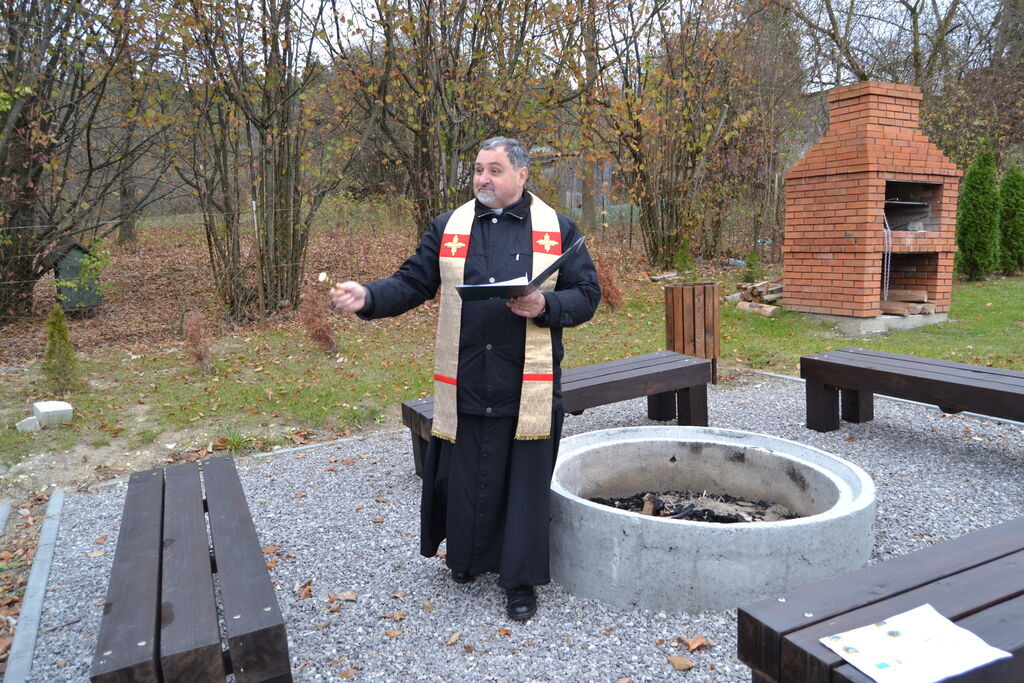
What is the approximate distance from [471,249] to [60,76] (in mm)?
9138

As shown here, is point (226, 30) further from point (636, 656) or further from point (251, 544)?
point (636, 656)

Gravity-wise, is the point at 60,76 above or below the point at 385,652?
above

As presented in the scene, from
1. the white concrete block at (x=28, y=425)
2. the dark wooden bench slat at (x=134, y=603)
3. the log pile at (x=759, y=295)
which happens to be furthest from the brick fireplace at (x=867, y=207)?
the white concrete block at (x=28, y=425)

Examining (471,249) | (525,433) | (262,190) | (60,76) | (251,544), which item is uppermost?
(60,76)

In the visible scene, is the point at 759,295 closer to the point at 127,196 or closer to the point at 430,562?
the point at 430,562

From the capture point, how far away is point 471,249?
9.54 feet

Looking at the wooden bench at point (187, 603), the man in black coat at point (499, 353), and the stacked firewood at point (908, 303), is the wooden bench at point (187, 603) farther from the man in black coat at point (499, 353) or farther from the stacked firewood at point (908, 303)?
the stacked firewood at point (908, 303)

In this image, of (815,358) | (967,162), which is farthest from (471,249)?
(967,162)

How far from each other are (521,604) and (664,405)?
321cm

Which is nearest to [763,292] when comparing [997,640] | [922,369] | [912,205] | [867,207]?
[912,205]

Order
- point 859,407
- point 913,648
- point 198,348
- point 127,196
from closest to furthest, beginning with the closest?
point 913,648 < point 859,407 < point 198,348 < point 127,196

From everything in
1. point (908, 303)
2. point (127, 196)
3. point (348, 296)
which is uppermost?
point (127, 196)

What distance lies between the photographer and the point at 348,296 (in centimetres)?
272

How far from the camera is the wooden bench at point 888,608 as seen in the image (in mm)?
1787
